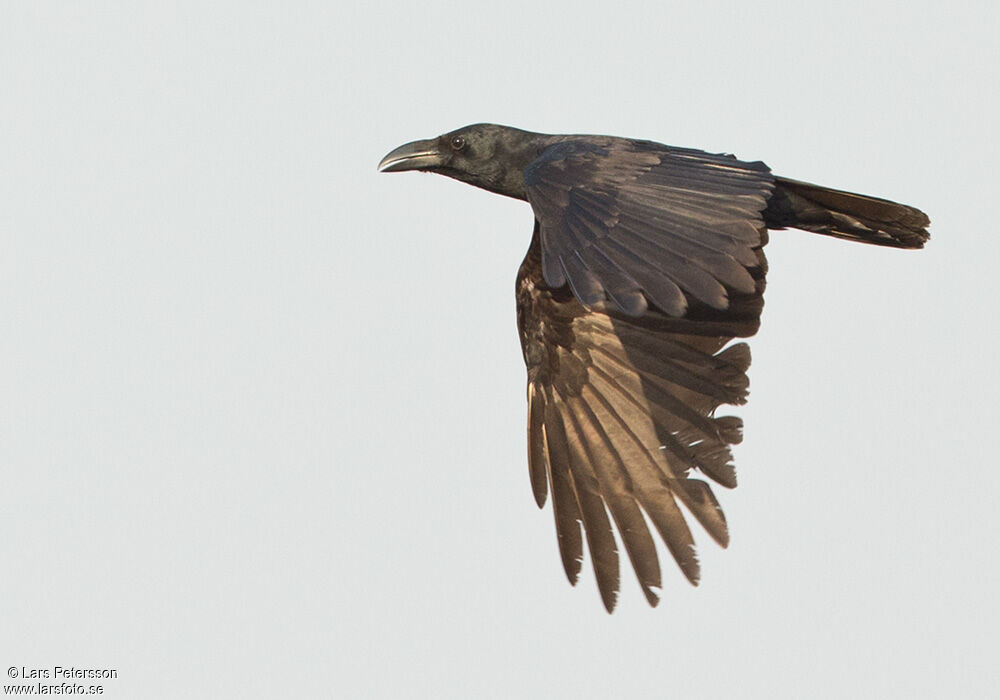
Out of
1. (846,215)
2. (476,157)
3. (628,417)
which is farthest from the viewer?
(476,157)

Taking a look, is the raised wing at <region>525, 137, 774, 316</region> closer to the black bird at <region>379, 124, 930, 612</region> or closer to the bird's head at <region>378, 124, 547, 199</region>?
the black bird at <region>379, 124, 930, 612</region>

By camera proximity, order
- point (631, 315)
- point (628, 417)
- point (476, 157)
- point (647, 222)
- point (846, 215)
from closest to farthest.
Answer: point (647, 222) < point (631, 315) < point (846, 215) < point (628, 417) < point (476, 157)

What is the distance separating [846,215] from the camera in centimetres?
972

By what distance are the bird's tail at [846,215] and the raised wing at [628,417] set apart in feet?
1.38

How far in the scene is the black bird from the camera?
25.8 ft

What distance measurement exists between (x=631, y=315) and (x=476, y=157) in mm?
2903

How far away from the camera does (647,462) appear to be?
9781 millimetres

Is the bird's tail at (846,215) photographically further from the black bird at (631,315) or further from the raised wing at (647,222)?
the raised wing at (647,222)

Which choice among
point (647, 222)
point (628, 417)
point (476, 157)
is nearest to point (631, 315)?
point (647, 222)

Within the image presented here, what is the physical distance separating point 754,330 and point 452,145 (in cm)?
232

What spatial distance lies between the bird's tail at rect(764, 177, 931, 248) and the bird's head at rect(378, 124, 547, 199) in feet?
5.60

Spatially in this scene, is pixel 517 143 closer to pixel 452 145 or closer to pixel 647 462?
pixel 452 145

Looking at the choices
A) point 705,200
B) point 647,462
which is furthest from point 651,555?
point 705,200

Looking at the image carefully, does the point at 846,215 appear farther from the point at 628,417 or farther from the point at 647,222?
the point at 647,222
